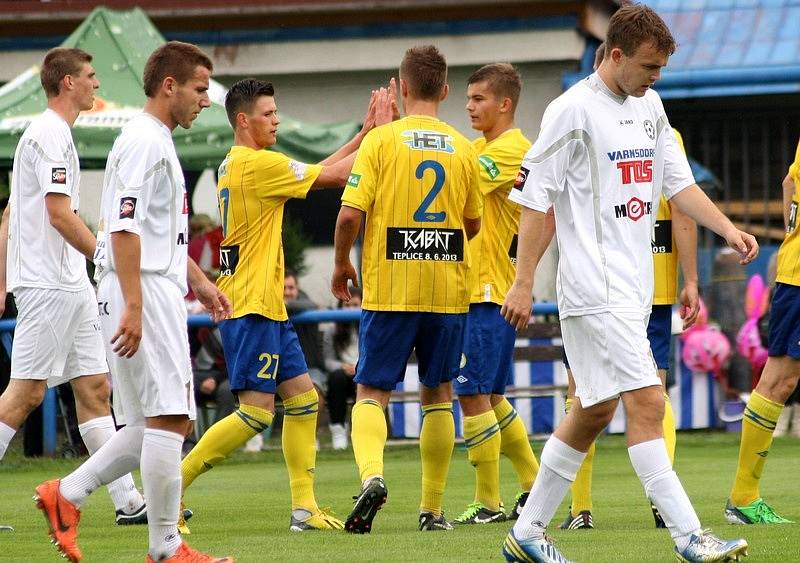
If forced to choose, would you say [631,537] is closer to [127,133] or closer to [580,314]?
[580,314]

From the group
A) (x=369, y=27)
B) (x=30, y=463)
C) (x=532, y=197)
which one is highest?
(x=369, y=27)

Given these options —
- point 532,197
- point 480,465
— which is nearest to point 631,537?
point 480,465

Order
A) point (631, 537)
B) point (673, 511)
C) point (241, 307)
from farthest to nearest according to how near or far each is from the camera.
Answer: point (241, 307) → point (631, 537) → point (673, 511)

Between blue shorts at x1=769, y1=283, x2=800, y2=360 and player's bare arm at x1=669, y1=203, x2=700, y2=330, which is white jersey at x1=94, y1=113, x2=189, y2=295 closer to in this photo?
player's bare arm at x1=669, y1=203, x2=700, y2=330

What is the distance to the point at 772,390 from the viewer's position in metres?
7.95

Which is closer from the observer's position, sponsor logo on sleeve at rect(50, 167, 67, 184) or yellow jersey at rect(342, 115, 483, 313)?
yellow jersey at rect(342, 115, 483, 313)

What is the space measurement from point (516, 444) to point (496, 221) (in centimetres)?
122

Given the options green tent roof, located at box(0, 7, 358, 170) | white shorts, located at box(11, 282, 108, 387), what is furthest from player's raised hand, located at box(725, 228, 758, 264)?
green tent roof, located at box(0, 7, 358, 170)

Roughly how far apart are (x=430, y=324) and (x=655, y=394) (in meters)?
1.87

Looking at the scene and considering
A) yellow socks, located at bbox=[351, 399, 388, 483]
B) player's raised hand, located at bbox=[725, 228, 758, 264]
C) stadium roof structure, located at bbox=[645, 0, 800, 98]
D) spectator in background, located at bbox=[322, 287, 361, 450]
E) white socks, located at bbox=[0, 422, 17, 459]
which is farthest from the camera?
stadium roof structure, located at bbox=[645, 0, 800, 98]

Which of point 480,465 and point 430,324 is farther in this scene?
point 480,465

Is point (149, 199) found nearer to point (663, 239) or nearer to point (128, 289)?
point (128, 289)

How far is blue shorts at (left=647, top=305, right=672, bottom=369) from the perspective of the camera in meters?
8.07

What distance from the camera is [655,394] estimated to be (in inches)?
239
